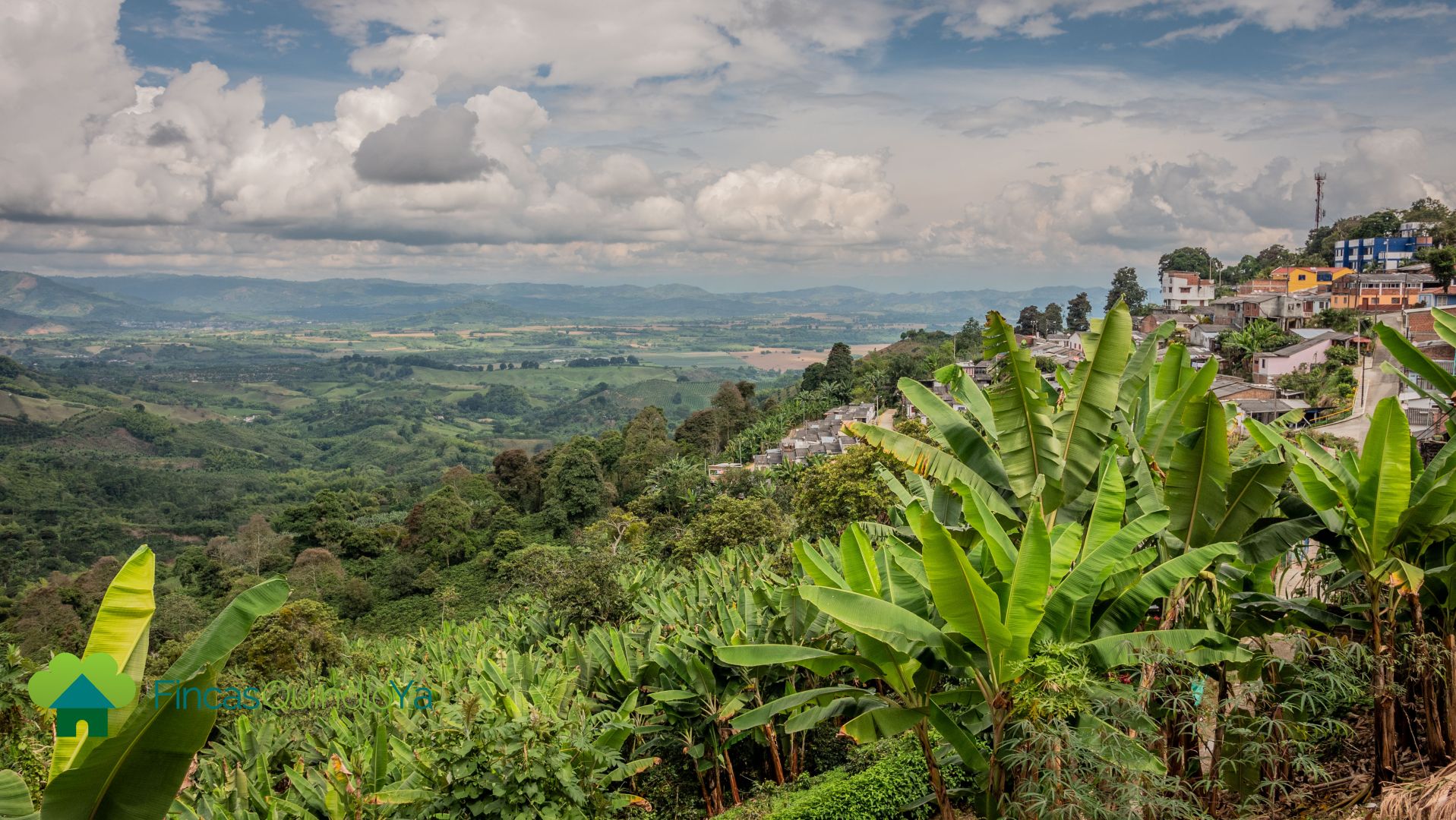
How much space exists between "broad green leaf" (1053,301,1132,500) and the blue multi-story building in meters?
49.9

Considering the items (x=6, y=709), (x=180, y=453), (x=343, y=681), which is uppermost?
(x=6, y=709)

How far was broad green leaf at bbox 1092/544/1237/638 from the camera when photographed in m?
3.76

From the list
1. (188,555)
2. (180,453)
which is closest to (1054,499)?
(188,555)

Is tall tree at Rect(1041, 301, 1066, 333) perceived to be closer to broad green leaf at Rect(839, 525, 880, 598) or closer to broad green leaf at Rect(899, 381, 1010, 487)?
broad green leaf at Rect(899, 381, 1010, 487)

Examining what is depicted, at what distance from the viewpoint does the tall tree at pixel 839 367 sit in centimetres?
5581

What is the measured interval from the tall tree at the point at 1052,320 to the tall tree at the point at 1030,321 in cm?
50

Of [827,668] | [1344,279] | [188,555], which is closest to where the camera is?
[827,668]

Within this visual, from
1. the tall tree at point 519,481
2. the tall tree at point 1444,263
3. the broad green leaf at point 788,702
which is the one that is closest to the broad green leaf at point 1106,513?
the broad green leaf at point 788,702

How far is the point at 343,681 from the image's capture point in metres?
11.9

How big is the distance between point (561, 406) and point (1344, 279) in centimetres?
10743

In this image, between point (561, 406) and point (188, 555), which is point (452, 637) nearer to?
point (188, 555)

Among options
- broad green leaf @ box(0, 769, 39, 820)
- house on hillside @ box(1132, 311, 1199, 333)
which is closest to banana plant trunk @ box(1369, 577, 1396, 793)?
broad green leaf @ box(0, 769, 39, 820)

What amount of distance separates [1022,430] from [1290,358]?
33.2 meters

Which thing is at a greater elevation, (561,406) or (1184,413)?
(1184,413)
